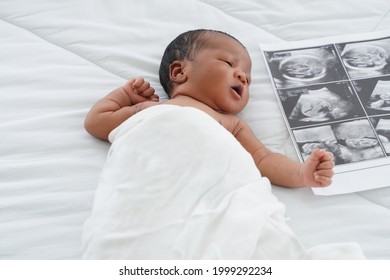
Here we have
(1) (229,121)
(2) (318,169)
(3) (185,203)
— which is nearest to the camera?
(3) (185,203)

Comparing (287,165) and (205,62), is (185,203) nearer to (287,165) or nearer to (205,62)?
(287,165)

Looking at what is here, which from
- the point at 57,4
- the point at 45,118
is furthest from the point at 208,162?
the point at 57,4

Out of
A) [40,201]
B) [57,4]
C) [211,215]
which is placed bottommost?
[40,201]

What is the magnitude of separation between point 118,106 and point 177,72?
0.14 metres

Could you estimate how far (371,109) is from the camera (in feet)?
3.29

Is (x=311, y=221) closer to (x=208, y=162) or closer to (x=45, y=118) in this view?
(x=208, y=162)

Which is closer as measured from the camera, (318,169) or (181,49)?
(318,169)

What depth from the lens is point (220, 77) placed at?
963 millimetres

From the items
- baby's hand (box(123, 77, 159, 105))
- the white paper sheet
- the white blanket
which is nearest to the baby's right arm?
baby's hand (box(123, 77, 159, 105))

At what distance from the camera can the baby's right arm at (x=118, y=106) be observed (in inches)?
36.5

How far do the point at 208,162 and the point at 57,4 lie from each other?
0.64 meters

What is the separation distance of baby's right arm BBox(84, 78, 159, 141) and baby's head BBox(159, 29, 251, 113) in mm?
59

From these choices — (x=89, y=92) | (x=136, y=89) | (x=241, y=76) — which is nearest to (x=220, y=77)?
(x=241, y=76)

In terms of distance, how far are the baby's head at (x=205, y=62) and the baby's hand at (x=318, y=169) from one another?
0.20 meters
